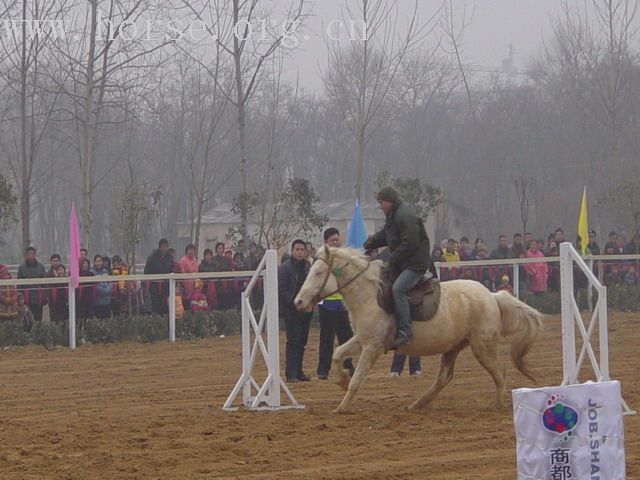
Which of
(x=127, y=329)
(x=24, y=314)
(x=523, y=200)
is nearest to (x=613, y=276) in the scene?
(x=523, y=200)

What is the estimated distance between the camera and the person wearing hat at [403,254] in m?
10.9

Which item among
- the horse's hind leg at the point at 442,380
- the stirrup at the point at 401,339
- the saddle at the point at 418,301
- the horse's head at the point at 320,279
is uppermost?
the horse's head at the point at 320,279

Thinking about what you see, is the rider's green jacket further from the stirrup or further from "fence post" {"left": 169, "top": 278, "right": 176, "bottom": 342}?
"fence post" {"left": 169, "top": 278, "right": 176, "bottom": 342}

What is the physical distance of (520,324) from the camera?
38.3 ft

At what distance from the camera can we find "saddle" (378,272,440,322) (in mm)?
11055

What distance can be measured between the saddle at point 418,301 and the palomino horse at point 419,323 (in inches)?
2.4

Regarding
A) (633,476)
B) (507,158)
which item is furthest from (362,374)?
(507,158)

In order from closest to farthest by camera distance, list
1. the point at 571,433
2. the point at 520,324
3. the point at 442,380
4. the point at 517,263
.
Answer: the point at 571,433
the point at 442,380
the point at 520,324
the point at 517,263

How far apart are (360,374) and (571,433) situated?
4896mm

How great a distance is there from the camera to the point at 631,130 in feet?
175

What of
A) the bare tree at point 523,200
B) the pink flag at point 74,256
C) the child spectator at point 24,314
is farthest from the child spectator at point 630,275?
the child spectator at point 24,314

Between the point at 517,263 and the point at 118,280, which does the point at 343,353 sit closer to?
the point at 118,280

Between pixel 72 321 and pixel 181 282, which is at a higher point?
pixel 181 282

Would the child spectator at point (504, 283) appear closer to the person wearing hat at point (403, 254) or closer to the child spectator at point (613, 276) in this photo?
the child spectator at point (613, 276)
